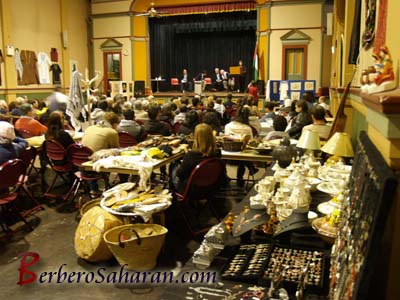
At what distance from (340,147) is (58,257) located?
2670 millimetres

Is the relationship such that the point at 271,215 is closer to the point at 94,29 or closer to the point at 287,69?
the point at 287,69

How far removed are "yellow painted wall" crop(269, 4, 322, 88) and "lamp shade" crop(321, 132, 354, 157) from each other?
10.5m

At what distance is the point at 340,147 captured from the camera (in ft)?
10.8

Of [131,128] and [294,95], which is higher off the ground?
[294,95]

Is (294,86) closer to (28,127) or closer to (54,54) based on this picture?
(54,54)

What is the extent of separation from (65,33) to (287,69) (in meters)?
7.50

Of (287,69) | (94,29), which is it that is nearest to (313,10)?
(287,69)

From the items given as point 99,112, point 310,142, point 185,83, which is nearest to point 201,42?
point 185,83

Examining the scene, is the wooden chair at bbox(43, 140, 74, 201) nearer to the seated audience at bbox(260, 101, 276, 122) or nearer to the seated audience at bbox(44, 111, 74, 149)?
the seated audience at bbox(44, 111, 74, 149)

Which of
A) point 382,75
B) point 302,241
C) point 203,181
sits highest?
point 382,75

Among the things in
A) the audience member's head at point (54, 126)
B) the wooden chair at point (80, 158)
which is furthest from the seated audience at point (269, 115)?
Answer: the audience member's head at point (54, 126)

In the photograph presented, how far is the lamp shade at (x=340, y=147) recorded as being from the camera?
3254mm

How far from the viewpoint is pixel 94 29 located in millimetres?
15586

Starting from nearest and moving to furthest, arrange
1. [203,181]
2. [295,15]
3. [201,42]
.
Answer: [203,181], [295,15], [201,42]
